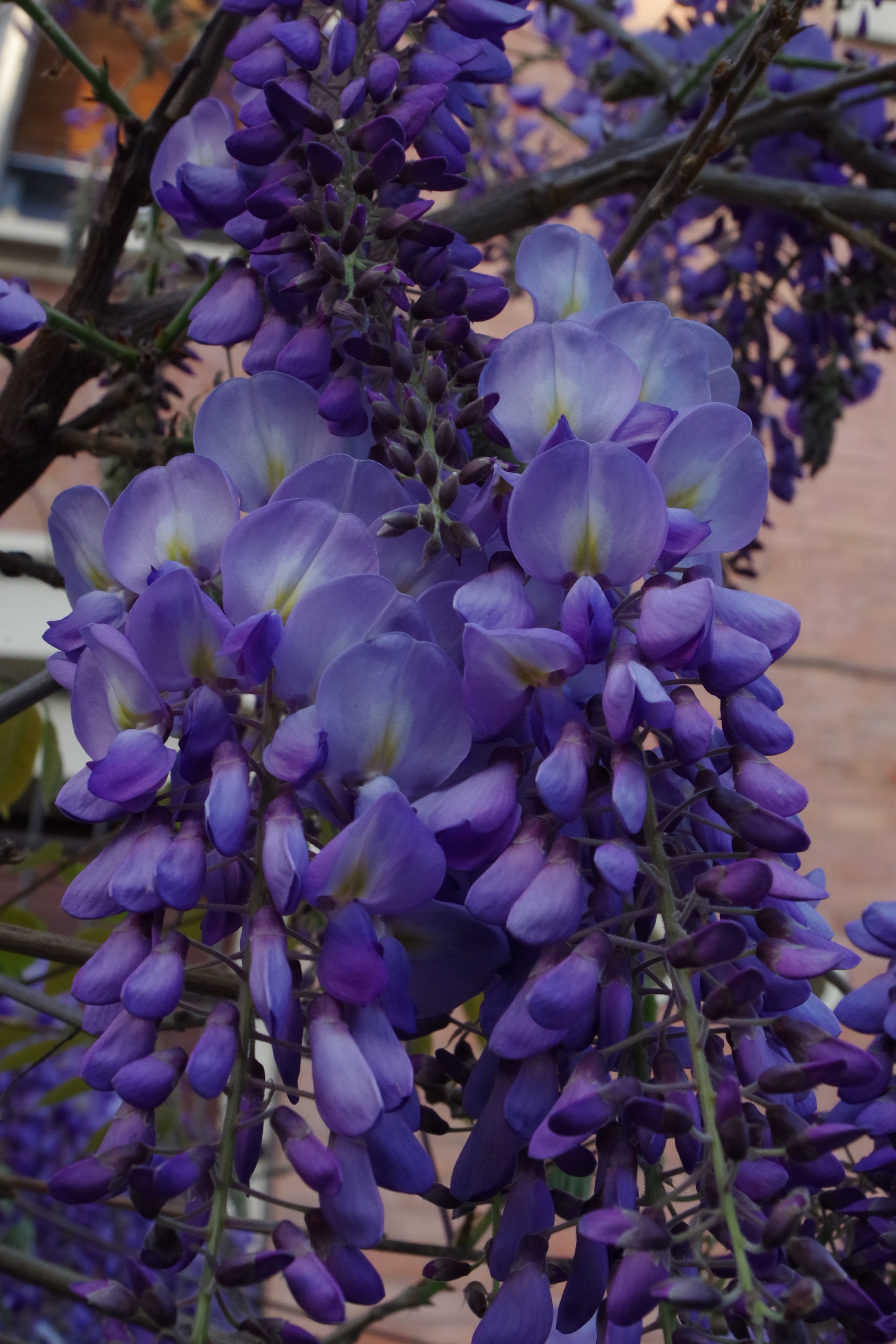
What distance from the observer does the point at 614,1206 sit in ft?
0.96

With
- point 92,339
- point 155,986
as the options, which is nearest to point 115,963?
point 155,986

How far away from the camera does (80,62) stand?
637 mm

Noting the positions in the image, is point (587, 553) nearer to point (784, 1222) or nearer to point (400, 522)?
point (400, 522)

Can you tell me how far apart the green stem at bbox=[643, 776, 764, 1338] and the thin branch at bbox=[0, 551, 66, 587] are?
43cm

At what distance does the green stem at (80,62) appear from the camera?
617mm

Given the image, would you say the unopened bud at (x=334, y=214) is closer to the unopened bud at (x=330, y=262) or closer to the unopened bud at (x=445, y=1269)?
the unopened bud at (x=330, y=262)

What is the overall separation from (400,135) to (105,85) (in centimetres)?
30

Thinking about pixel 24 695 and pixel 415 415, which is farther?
pixel 24 695

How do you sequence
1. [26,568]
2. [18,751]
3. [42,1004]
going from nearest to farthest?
[42,1004] → [26,568] → [18,751]

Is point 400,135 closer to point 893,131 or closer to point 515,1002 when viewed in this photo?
point 515,1002

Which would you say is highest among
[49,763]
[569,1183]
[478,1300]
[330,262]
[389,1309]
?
[330,262]

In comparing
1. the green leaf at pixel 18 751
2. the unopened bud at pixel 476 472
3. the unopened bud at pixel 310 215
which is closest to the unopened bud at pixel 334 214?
the unopened bud at pixel 310 215

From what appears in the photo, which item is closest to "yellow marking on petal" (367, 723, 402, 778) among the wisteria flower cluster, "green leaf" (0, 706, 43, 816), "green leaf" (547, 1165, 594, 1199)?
the wisteria flower cluster

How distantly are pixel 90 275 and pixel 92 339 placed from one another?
12 cm
